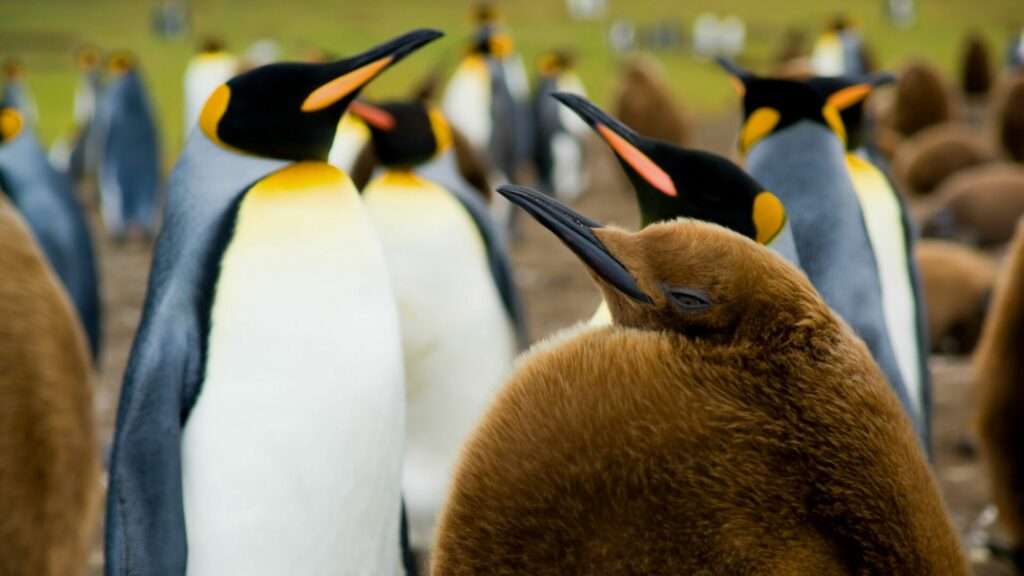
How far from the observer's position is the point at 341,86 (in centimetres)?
217

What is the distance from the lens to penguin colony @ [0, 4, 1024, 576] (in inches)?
49.1

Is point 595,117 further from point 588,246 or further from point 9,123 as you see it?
point 9,123

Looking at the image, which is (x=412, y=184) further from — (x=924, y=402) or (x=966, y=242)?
(x=966, y=242)

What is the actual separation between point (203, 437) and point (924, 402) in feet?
6.86

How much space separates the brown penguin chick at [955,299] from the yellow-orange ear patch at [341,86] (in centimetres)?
463

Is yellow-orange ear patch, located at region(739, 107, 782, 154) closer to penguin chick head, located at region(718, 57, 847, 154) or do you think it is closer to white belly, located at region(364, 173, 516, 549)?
penguin chick head, located at region(718, 57, 847, 154)

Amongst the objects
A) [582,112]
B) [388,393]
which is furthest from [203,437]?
[582,112]

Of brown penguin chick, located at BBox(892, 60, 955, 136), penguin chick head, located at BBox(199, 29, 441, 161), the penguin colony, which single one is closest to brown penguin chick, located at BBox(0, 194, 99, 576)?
the penguin colony

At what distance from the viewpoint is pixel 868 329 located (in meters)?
2.45

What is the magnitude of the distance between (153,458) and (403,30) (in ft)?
89.6

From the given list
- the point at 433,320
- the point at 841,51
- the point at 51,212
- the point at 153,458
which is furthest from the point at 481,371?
the point at 841,51

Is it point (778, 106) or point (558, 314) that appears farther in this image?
point (558, 314)

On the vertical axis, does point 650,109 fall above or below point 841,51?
above

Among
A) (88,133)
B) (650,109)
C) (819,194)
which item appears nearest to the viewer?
(819,194)
